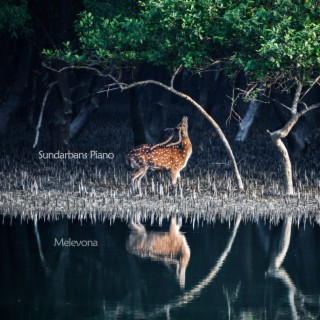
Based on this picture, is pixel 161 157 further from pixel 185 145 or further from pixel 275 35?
pixel 275 35

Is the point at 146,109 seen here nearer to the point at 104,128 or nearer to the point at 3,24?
the point at 104,128

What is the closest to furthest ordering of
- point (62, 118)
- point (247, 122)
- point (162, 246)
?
point (162, 246), point (62, 118), point (247, 122)

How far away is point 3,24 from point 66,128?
3244mm

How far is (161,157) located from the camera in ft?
64.1

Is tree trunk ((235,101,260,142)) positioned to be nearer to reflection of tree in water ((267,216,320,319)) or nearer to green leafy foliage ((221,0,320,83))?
green leafy foliage ((221,0,320,83))

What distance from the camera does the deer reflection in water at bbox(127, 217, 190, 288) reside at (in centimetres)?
1364

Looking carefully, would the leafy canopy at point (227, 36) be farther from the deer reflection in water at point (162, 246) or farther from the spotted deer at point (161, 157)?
the deer reflection in water at point (162, 246)

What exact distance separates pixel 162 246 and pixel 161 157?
5.12 meters

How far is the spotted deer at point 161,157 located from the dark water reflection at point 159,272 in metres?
3.18

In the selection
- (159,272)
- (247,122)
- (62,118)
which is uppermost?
(247,122)

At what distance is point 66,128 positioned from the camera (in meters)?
24.3

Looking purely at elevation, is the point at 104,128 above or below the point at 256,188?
above

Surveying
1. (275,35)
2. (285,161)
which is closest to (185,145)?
(285,161)

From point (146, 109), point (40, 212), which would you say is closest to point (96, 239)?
point (40, 212)
